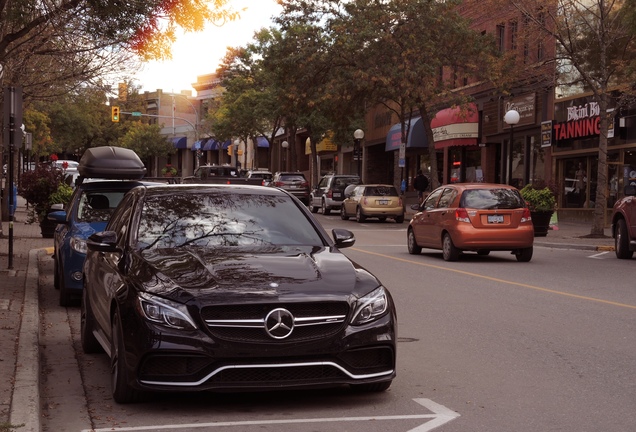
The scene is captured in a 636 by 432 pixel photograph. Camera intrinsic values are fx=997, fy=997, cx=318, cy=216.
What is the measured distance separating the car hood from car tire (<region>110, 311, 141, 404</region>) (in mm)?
437

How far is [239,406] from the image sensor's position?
707 cm

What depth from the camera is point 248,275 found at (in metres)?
6.91

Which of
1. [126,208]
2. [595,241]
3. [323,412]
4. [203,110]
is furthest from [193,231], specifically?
[203,110]

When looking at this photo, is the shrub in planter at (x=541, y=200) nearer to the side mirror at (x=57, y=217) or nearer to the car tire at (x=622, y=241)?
the car tire at (x=622, y=241)

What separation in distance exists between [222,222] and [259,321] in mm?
1777

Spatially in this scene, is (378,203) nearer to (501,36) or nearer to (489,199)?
(501,36)

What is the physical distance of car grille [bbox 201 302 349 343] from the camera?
21.4ft

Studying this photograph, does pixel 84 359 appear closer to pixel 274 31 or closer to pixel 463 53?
pixel 463 53

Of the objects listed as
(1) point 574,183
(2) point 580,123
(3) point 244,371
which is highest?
(2) point 580,123

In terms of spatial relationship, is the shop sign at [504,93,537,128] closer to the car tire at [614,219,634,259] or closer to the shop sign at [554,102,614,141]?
the shop sign at [554,102,614,141]

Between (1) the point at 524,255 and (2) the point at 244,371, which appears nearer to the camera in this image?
(2) the point at 244,371

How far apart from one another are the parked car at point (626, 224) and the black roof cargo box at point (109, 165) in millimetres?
10176

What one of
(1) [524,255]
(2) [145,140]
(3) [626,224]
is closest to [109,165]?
(1) [524,255]

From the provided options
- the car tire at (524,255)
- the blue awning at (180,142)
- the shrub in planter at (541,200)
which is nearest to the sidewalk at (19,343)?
the car tire at (524,255)
